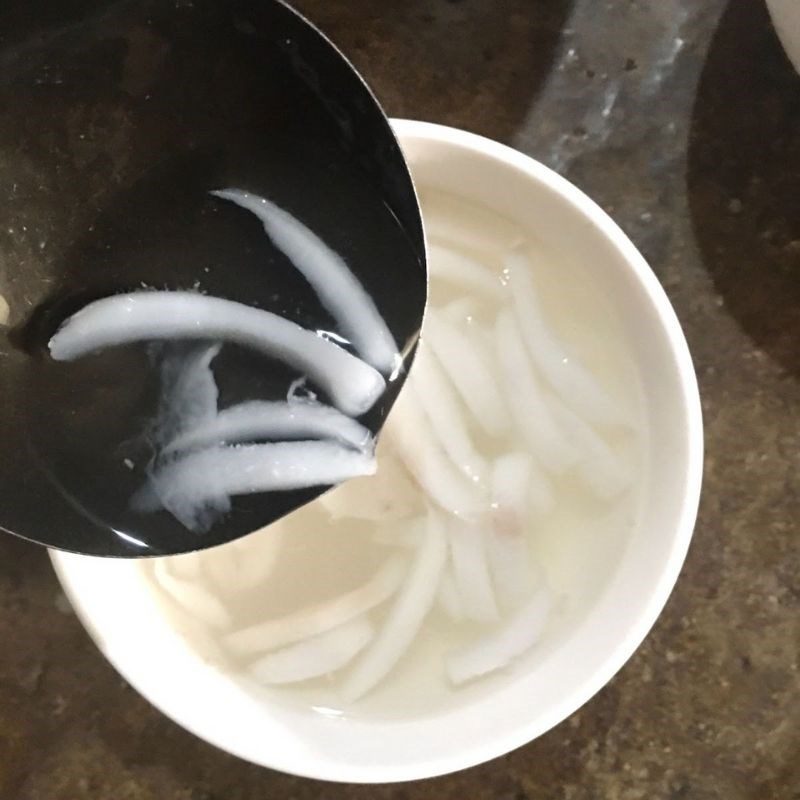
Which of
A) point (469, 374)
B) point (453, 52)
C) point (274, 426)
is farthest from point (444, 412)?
point (453, 52)

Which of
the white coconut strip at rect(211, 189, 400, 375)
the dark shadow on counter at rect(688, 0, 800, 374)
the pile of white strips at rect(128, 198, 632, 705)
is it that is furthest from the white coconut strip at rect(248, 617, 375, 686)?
the dark shadow on counter at rect(688, 0, 800, 374)

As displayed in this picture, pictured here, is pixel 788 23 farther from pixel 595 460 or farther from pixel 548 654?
pixel 548 654

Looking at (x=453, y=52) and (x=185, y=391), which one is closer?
(x=185, y=391)

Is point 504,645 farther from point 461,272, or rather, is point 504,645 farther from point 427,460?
point 461,272

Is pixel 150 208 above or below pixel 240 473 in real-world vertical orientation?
above

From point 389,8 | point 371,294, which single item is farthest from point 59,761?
point 389,8

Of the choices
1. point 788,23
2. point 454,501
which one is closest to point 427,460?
point 454,501

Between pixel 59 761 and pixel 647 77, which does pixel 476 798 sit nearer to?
pixel 59 761

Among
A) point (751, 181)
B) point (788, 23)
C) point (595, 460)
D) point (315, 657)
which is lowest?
point (315, 657)
